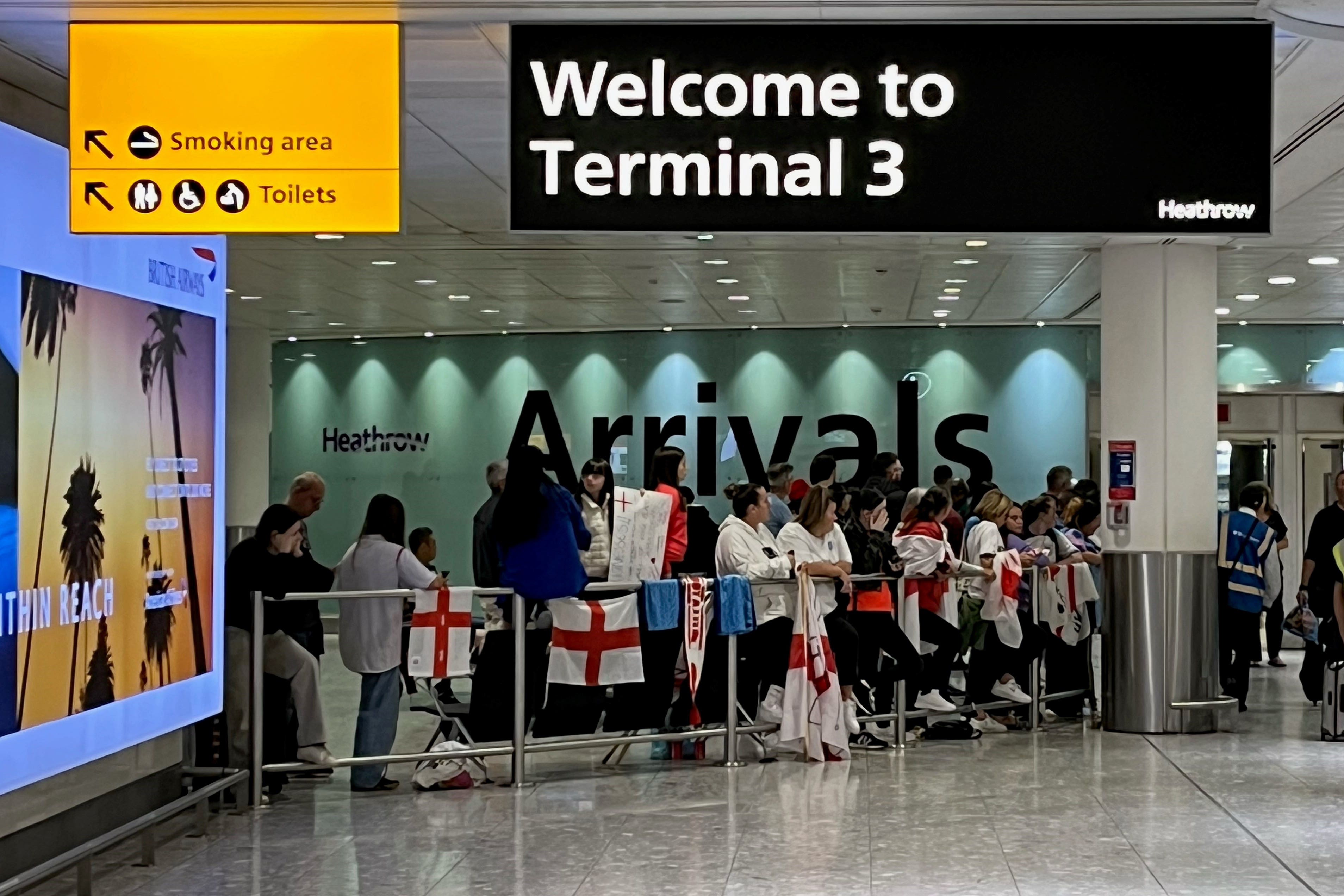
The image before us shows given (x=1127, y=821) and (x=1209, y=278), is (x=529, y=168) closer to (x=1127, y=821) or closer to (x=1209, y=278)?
(x=1127, y=821)

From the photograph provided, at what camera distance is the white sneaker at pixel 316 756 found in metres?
8.32

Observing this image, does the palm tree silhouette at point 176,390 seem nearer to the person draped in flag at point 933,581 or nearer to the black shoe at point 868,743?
the black shoe at point 868,743

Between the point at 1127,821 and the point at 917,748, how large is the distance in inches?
102

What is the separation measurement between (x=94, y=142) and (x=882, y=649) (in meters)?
6.30

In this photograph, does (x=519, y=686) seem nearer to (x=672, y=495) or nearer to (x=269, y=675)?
(x=269, y=675)

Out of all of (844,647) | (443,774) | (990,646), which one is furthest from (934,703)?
(443,774)

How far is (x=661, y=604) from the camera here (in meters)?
9.21

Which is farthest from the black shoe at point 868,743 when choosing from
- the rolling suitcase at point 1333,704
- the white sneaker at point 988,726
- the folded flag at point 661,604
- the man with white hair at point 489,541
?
the rolling suitcase at point 1333,704

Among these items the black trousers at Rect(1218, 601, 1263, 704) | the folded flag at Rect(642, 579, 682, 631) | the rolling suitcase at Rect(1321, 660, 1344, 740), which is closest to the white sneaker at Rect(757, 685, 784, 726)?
the folded flag at Rect(642, 579, 682, 631)

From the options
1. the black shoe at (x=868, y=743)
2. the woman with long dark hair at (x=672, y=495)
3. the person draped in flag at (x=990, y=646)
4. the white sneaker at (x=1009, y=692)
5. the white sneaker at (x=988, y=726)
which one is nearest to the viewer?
the woman with long dark hair at (x=672, y=495)

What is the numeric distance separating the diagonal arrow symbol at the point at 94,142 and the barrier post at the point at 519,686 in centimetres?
404

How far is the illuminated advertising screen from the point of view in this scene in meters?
6.02

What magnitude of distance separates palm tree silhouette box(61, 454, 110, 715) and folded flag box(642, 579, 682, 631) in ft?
10.9

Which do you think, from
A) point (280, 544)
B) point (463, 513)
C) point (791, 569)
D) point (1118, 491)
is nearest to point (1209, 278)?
point (1118, 491)
